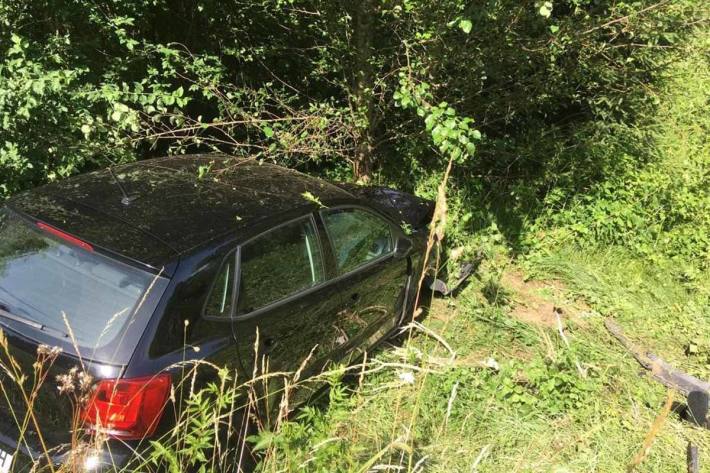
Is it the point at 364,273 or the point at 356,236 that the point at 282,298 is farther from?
the point at 356,236

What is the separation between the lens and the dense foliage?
480 cm

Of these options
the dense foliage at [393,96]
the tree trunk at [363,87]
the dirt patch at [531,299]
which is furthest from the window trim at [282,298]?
the tree trunk at [363,87]

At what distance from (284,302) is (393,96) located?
9.22 feet

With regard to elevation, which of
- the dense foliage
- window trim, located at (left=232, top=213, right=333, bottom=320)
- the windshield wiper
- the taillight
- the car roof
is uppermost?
the dense foliage

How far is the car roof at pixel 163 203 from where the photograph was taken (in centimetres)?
277

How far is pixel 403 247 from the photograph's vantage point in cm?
443

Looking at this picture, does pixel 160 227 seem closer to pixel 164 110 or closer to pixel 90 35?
pixel 164 110

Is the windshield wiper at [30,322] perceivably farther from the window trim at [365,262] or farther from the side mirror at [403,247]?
the side mirror at [403,247]

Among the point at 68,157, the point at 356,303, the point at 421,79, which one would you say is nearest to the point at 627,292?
the point at 421,79

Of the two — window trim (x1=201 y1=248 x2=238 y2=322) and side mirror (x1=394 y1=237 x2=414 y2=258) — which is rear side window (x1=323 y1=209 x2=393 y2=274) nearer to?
side mirror (x1=394 y1=237 x2=414 y2=258)

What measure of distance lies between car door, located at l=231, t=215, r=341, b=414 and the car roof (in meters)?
0.17

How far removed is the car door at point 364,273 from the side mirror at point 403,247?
0.03m

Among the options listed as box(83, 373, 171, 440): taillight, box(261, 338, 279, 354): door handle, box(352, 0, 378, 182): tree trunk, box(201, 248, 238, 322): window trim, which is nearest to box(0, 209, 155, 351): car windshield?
box(83, 373, 171, 440): taillight

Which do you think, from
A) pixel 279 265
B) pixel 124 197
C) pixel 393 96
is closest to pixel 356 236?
pixel 279 265
